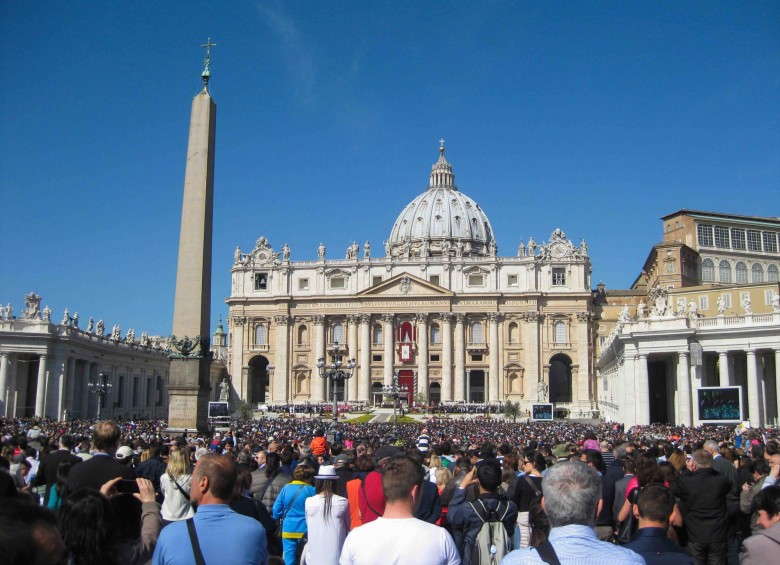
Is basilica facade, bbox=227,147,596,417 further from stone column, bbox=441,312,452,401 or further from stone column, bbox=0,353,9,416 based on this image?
stone column, bbox=0,353,9,416

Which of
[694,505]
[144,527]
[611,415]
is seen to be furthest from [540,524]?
[611,415]

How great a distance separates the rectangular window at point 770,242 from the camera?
67875 mm

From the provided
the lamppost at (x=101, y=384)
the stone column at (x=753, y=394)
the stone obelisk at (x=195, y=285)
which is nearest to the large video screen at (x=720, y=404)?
the stone column at (x=753, y=394)

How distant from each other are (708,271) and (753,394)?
28.5 m

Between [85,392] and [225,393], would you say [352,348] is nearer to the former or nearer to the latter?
[225,393]

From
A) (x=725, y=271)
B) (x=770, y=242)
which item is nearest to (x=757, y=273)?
(x=725, y=271)

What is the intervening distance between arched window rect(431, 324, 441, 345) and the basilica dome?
96.0 feet

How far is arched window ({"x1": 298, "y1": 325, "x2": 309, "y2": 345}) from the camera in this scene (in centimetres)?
8388

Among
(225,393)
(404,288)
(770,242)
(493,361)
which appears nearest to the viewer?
(770,242)

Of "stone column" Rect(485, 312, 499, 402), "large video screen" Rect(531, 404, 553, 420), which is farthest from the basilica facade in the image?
"large video screen" Rect(531, 404, 553, 420)

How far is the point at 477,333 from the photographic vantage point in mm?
82125

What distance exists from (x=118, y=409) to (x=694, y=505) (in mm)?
58168

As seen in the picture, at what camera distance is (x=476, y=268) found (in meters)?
82.8

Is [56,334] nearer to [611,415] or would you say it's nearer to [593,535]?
[611,415]
